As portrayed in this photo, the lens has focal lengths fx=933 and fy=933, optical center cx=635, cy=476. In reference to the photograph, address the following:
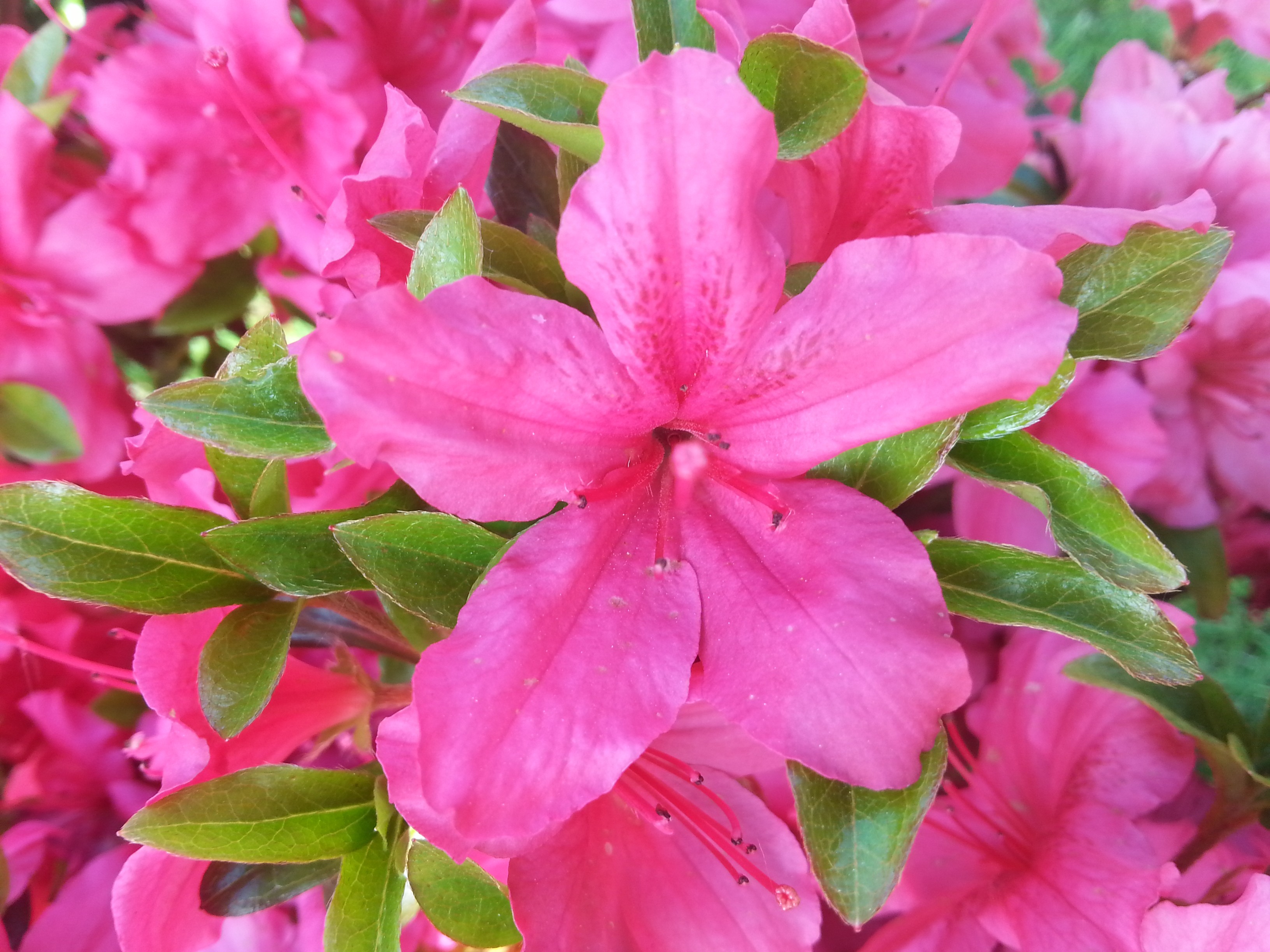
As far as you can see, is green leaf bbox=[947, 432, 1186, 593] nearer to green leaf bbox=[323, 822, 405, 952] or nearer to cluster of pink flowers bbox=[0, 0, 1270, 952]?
cluster of pink flowers bbox=[0, 0, 1270, 952]

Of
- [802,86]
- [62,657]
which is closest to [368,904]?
[62,657]

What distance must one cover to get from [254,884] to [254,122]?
2.13 feet

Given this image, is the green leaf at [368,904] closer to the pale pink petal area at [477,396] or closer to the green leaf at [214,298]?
the pale pink petal area at [477,396]

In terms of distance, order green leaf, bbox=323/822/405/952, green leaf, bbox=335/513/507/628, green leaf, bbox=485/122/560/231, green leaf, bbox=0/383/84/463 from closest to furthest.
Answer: green leaf, bbox=335/513/507/628, green leaf, bbox=323/822/405/952, green leaf, bbox=485/122/560/231, green leaf, bbox=0/383/84/463

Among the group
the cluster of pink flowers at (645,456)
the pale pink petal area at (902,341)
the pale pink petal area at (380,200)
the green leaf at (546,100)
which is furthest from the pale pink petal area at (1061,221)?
the pale pink petal area at (380,200)

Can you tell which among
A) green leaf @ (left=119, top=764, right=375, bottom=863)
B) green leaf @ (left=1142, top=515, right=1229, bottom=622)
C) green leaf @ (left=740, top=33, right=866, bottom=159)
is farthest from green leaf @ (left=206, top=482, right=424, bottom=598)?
green leaf @ (left=1142, top=515, right=1229, bottom=622)

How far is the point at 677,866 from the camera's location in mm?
656

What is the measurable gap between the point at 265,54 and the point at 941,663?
34.0 inches

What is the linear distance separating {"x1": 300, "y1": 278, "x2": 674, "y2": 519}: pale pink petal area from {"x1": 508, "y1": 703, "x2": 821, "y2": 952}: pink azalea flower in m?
0.23

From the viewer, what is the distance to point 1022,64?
1431 mm

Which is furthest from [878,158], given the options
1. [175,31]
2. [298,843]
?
[175,31]

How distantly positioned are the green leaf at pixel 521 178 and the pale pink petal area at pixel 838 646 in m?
0.35

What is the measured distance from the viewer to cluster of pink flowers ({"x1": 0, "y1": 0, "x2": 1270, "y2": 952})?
47cm

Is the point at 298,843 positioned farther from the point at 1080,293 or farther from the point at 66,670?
the point at 1080,293
